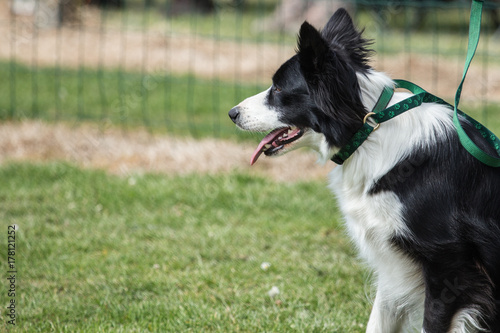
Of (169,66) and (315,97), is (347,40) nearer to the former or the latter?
(315,97)

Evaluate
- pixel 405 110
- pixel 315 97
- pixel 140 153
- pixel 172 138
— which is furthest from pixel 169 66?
pixel 405 110

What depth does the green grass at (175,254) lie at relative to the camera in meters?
3.24

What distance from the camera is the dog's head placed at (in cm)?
252

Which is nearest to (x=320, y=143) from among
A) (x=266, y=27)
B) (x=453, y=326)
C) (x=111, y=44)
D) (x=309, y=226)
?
(x=453, y=326)

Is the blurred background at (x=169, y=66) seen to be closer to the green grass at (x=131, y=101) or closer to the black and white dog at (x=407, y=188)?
the green grass at (x=131, y=101)

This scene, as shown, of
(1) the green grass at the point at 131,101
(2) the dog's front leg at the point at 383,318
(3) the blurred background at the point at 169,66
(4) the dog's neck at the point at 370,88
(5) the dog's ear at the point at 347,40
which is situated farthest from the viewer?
(3) the blurred background at the point at 169,66

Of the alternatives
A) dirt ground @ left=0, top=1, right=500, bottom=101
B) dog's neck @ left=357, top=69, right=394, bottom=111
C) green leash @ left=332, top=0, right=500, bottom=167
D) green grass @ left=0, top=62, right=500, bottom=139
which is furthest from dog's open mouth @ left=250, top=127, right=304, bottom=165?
dirt ground @ left=0, top=1, right=500, bottom=101

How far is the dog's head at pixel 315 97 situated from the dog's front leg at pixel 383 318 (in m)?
0.81

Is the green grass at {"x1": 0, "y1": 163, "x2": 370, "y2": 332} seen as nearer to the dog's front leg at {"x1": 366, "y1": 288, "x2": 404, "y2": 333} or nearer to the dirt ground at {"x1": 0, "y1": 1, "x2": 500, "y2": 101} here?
the dog's front leg at {"x1": 366, "y1": 288, "x2": 404, "y2": 333}

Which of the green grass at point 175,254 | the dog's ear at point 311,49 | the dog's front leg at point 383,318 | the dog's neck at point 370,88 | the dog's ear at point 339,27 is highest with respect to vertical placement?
the dog's ear at point 339,27

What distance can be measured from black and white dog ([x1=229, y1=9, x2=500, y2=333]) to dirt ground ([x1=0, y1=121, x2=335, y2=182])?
9.76 ft

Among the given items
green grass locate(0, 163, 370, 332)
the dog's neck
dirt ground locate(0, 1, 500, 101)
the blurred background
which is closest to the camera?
the dog's neck

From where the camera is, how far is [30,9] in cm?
1362

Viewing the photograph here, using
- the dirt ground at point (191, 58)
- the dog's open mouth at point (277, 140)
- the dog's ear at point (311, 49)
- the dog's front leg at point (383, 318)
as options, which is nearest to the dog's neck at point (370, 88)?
the dog's ear at point (311, 49)
